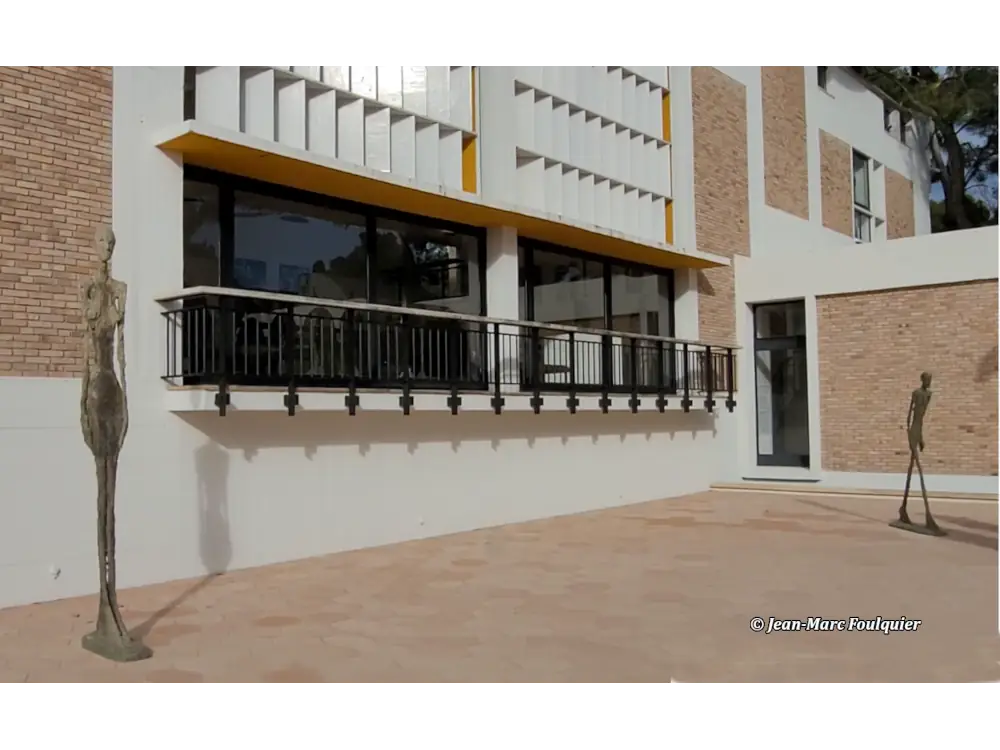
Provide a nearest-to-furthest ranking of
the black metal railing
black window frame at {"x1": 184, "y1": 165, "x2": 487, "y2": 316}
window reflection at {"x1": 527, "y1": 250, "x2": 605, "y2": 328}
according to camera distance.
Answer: the black metal railing
black window frame at {"x1": 184, "y1": 165, "x2": 487, "y2": 316}
window reflection at {"x1": 527, "y1": 250, "x2": 605, "y2": 328}

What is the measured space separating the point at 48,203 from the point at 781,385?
43.0ft

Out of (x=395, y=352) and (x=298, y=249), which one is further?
(x=395, y=352)

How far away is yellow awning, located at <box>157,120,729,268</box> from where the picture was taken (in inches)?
330

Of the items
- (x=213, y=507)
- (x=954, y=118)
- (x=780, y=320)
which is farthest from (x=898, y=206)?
(x=213, y=507)

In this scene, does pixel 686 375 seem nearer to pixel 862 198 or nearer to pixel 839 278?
pixel 839 278

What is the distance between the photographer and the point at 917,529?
34.9 feet

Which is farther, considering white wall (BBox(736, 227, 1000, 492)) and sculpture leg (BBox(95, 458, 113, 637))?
white wall (BBox(736, 227, 1000, 492))

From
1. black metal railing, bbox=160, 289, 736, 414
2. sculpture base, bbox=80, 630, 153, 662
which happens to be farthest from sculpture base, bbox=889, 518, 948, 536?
sculpture base, bbox=80, 630, 153, 662

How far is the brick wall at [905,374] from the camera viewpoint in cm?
1413

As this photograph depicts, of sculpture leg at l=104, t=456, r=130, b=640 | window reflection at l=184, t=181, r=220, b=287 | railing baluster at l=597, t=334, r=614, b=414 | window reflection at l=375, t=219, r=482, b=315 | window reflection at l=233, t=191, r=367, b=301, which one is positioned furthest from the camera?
railing baluster at l=597, t=334, r=614, b=414

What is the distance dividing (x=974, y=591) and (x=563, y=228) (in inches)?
280

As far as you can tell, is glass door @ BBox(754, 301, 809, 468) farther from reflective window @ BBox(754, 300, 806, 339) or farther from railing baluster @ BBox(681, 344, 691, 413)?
railing baluster @ BBox(681, 344, 691, 413)

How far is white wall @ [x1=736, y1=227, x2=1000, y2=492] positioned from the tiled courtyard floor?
504cm
